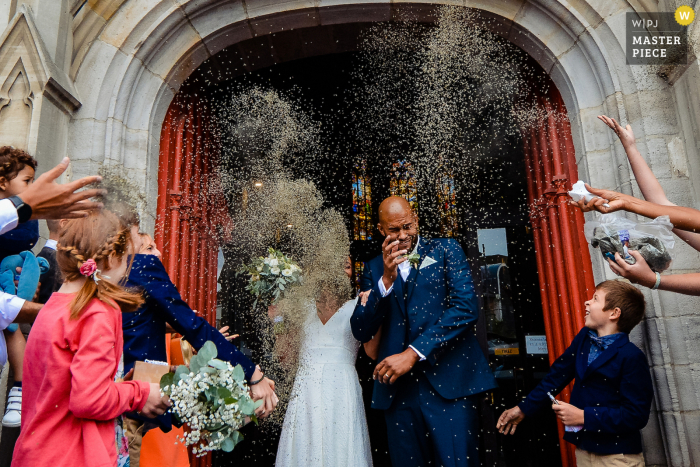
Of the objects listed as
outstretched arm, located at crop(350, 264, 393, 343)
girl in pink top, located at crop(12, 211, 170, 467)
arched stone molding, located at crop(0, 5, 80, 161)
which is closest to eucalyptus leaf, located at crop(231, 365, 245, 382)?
girl in pink top, located at crop(12, 211, 170, 467)

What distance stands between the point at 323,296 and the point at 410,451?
166 centimetres

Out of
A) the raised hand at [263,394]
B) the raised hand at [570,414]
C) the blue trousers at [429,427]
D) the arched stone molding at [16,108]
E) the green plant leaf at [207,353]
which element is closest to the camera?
the green plant leaf at [207,353]

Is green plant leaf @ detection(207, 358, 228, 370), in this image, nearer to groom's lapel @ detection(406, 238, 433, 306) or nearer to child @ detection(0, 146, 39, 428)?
child @ detection(0, 146, 39, 428)

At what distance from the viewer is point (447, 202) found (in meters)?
6.73

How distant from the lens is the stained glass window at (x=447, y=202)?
6.59 m

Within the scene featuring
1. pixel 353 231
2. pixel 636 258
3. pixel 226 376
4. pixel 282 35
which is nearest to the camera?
pixel 226 376

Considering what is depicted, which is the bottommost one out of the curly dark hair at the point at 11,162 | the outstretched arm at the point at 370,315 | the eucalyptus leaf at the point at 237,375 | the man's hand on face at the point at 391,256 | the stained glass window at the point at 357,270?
the eucalyptus leaf at the point at 237,375

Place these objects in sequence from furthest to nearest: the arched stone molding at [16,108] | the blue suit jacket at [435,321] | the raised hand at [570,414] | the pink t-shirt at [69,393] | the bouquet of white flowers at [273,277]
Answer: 1. the bouquet of white flowers at [273,277]
2. the arched stone molding at [16,108]
3. the blue suit jacket at [435,321]
4. the raised hand at [570,414]
5. the pink t-shirt at [69,393]

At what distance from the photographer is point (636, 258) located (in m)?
2.44

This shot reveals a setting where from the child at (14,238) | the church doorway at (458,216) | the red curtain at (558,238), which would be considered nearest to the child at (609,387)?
the red curtain at (558,238)

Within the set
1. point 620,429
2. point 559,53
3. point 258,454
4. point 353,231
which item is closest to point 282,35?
point 559,53

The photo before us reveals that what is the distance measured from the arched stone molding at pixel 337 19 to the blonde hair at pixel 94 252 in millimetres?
1923

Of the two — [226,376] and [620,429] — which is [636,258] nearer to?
[620,429]

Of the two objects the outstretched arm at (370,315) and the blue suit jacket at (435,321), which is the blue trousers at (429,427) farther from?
the outstretched arm at (370,315)
